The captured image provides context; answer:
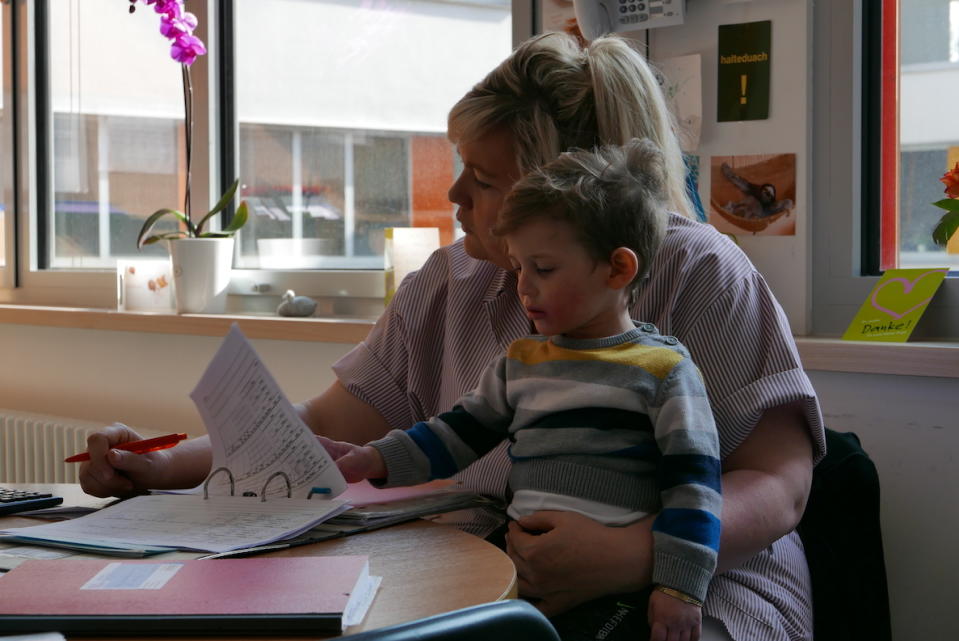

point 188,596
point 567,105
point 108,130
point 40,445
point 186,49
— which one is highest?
point 186,49

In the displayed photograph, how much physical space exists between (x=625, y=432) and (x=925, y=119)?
987 mm

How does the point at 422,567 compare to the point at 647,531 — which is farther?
the point at 647,531

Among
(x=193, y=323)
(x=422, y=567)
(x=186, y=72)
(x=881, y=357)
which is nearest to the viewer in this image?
(x=422, y=567)

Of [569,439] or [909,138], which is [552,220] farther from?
[909,138]

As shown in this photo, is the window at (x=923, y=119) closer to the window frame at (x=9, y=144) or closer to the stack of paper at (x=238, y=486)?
the stack of paper at (x=238, y=486)

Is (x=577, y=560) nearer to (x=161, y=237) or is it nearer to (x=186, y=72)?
(x=161, y=237)

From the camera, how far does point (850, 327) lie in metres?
1.73

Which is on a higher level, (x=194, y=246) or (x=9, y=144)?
(x=9, y=144)

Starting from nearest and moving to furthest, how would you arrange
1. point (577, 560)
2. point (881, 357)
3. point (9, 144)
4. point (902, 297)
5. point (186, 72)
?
point (577, 560) → point (881, 357) → point (902, 297) → point (186, 72) → point (9, 144)

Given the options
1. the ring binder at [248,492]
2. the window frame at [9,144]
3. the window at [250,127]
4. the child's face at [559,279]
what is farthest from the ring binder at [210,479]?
the window frame at [9,144]

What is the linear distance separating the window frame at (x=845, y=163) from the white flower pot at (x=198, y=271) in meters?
1.57

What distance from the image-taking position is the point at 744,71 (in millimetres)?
1810

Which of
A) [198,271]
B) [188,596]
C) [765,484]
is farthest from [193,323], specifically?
[188,596]

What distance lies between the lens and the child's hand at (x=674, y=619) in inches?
39.8
